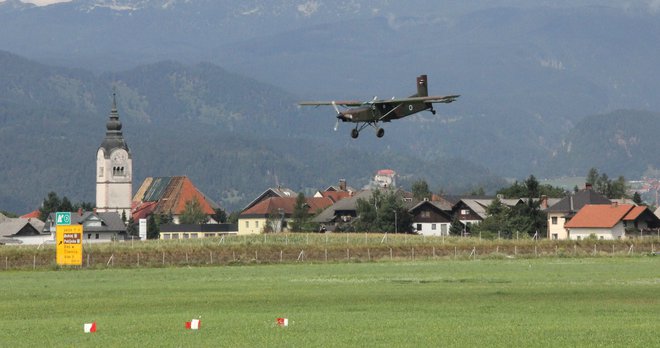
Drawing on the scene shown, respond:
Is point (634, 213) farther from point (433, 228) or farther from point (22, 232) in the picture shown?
point (22, 232)

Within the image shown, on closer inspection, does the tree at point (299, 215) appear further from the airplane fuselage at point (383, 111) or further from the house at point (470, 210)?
the airplane fuselage at point (383, 111)

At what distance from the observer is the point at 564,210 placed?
511ft

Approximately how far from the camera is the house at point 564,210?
153m

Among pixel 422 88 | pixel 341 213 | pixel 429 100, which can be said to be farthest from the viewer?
pixel 341 213

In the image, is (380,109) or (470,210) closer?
(380,109)

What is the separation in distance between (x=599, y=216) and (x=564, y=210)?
11.3 m

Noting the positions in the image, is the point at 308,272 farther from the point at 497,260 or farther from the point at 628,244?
the point at 628,244

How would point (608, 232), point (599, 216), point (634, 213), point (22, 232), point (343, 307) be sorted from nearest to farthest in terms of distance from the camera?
point (343, 307) < point (608, 232) < point (634, 213) < point (599, 216) < point (22, 232)

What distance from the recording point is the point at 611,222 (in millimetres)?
141625

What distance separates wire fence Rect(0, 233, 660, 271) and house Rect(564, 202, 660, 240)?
25331mm

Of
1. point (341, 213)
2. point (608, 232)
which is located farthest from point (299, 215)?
point (608, 232)

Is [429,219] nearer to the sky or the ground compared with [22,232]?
nearer to the sky

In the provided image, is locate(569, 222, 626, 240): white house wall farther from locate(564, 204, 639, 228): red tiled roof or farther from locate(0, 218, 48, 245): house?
locate(0, 218, 48, 245): house

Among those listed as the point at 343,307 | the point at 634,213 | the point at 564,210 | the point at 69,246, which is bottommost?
the point at 343,307
